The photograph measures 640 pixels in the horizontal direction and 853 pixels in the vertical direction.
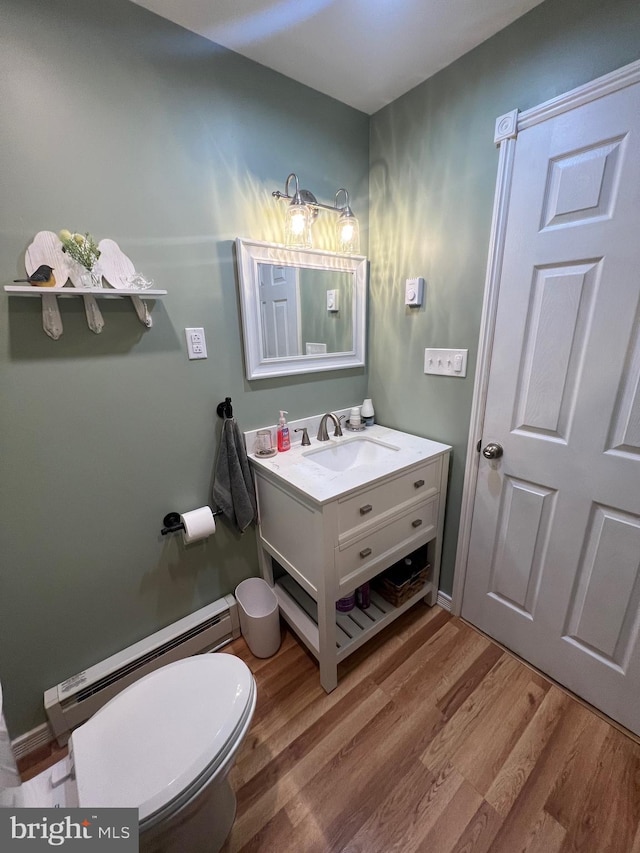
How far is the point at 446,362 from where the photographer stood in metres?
1.47

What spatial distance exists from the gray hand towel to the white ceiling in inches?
51.2

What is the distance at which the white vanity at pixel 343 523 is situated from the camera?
1183 millimetres

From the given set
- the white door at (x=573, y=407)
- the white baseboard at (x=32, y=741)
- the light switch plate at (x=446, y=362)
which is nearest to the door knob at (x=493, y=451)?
the white door at (x=573, y=407)

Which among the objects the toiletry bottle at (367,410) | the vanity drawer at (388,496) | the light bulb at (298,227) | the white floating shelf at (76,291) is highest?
the light bulb at (298,227)

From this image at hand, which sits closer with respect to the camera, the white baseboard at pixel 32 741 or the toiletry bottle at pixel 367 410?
the white baseboard at pixel 32 741

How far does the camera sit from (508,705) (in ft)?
4.17

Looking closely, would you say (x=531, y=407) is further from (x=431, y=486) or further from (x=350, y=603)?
(x=350, y=603)

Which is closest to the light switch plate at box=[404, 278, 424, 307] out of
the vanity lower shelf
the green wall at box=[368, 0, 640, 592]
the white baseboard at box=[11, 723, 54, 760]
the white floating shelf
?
the green wall at box=[368, 0, 640, 592]

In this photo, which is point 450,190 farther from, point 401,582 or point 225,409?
point 401,582

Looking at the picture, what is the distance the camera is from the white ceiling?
103cm

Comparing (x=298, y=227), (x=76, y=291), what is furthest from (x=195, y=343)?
(x=298, y=227)

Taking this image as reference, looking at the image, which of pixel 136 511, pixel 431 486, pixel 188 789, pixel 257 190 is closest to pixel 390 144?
pixel 257 190

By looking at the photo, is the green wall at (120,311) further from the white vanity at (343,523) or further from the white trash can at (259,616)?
the white vanity at (343,523)

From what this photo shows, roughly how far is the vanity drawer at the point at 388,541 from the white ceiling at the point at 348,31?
1.70 metres
